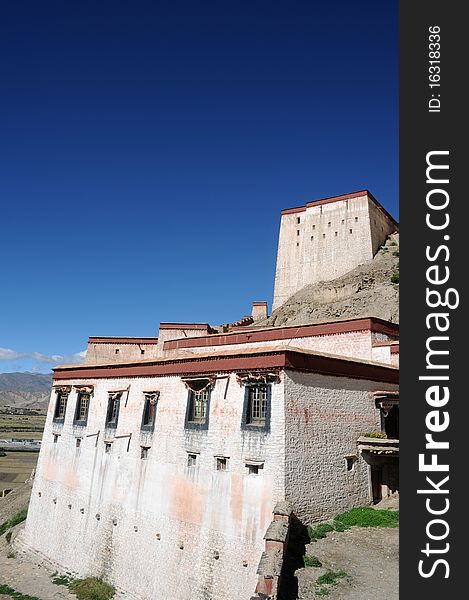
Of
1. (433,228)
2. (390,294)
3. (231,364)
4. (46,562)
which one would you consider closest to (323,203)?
(390,294)

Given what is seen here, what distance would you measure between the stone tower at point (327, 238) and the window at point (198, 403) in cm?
2996

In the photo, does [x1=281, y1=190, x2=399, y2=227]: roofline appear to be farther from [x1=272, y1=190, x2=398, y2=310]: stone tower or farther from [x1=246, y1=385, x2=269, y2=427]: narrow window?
[x1=246, y1=385, x2=269, y2=427]: narrow window

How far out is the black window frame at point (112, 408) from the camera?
20250 millimetres

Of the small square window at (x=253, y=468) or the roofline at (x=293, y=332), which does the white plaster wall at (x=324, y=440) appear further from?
the roofline at (x=293, y=332)

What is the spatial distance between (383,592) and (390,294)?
29.2 meters

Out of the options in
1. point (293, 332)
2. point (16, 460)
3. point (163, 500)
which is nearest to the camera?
point (163, 500)

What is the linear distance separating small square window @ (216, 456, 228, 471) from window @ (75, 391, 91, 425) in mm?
8957

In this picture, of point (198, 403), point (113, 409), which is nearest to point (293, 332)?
point (198, 403)

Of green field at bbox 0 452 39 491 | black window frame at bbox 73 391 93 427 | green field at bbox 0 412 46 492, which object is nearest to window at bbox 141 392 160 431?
black window frame at bbox 73 391 93 427

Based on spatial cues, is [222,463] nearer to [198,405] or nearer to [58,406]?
[198,405]

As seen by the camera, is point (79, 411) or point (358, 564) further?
point (79, 411)

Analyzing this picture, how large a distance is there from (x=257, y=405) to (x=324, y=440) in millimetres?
2405

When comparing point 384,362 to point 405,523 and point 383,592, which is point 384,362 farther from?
point 405,523

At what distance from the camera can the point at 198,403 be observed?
1700 centimetres
